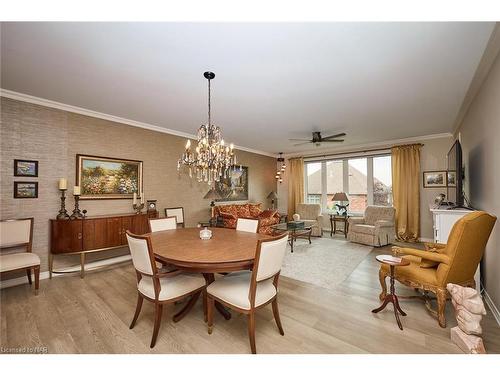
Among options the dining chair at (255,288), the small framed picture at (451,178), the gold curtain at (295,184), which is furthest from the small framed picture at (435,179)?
the dining chair at (255,288)

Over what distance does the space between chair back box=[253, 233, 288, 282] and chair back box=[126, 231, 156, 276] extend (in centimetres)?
85

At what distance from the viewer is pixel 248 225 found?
2.98 m

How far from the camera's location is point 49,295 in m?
2.57

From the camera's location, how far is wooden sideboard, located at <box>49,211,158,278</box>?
118 inches

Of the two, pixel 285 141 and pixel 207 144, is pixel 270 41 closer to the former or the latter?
pixel 207 144

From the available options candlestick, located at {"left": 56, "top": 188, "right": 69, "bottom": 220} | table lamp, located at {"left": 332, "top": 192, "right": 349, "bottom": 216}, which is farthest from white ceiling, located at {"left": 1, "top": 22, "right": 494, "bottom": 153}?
table lamp, located at {"left": 332, "top": 192, "right": 349, "bottom": 216}

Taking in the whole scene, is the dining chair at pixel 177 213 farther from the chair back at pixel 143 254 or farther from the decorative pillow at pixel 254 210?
the chair back at pixel 143 254

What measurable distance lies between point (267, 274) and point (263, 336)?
61cm

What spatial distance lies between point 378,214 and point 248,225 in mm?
4079

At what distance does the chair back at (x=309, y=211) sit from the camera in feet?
19.9

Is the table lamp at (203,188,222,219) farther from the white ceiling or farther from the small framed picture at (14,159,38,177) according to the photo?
the small framed picture at (14,159,38,177)

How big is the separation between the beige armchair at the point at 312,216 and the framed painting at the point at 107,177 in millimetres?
3975
